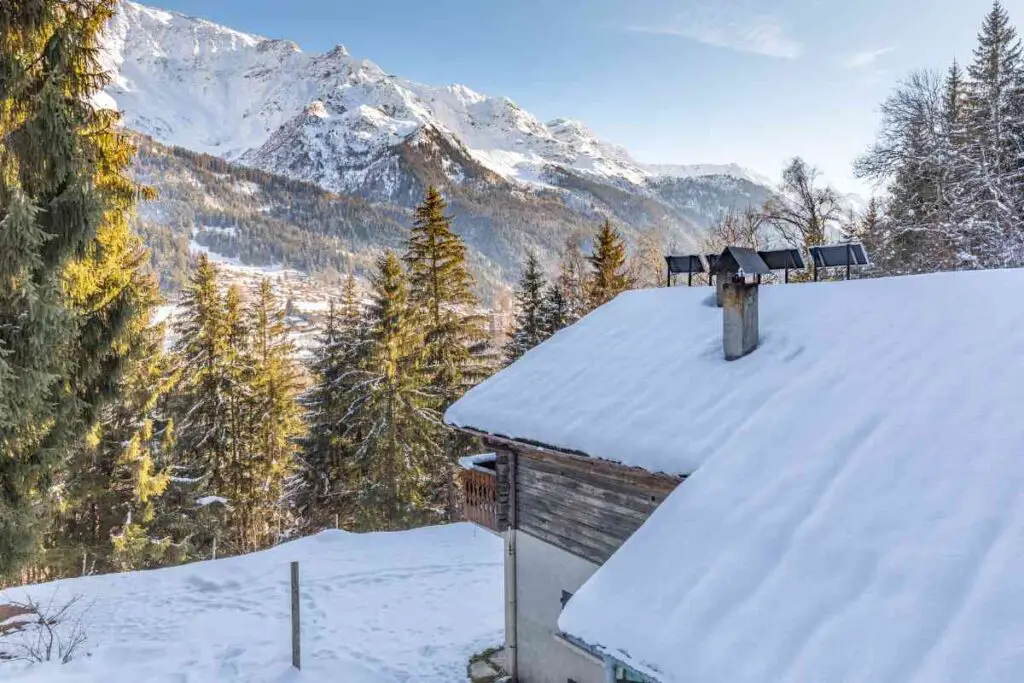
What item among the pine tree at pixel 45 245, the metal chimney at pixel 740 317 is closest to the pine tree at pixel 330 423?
the pine tree at pixel 45 245

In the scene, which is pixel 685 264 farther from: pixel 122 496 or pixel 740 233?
pixel 122 496

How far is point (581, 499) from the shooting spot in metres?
8.42

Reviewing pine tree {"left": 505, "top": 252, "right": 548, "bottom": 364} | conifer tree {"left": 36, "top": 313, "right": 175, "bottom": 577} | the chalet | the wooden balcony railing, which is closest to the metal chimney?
the chalet

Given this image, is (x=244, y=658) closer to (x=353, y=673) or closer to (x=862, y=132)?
(x=353, y=673)

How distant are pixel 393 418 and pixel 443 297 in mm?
4564

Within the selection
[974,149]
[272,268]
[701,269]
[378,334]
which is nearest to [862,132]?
[974,149]

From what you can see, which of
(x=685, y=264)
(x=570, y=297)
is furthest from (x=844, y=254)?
(x=570, y=297)

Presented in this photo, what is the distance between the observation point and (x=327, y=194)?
172 m

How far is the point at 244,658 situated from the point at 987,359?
10.9 meters

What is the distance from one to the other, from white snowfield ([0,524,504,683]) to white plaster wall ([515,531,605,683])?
140 centimetres

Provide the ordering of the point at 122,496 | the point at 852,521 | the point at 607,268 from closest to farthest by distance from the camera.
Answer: the point at 852,521 → the point at 122,496 → the point at 607,268

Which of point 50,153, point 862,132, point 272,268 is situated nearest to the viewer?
point 50,153

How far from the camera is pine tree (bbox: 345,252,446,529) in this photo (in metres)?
21.0

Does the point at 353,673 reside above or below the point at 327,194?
below
